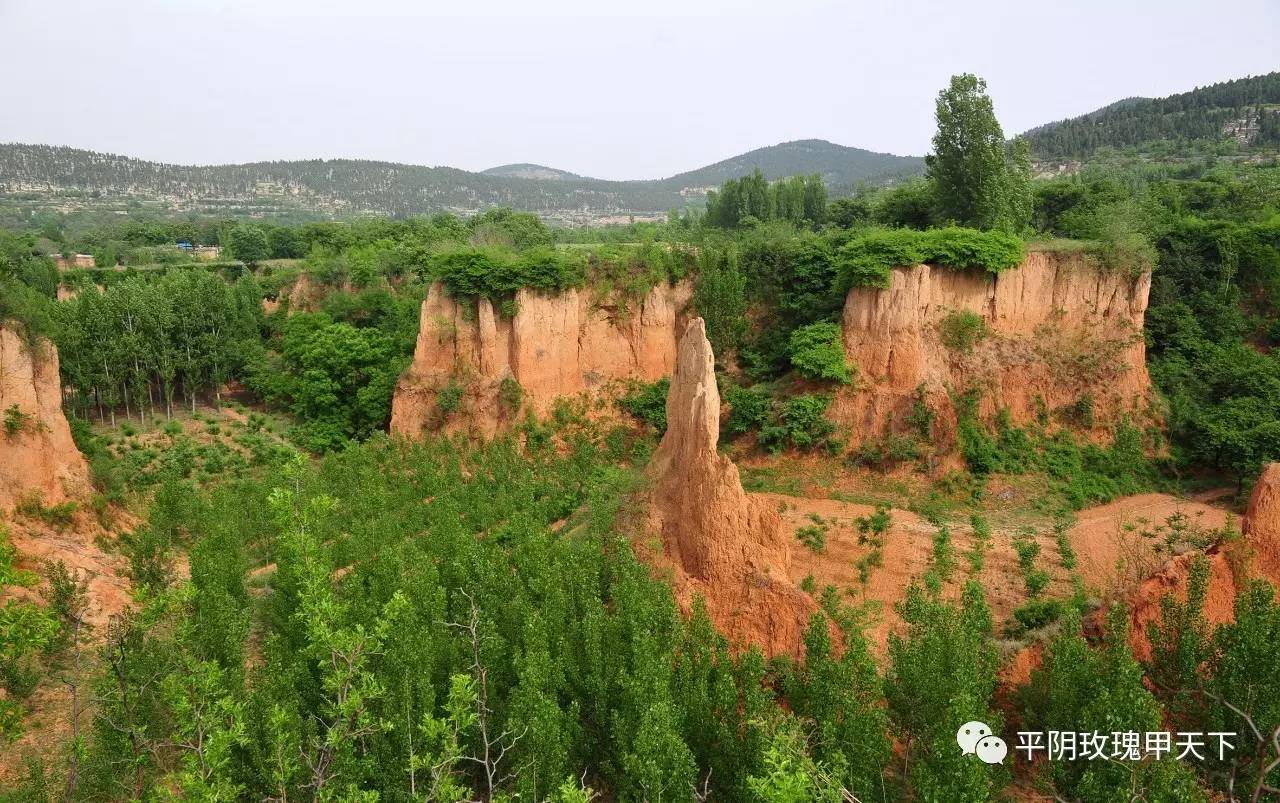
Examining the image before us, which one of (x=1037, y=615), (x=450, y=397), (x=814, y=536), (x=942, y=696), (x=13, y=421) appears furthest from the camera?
(x=450, y=397)

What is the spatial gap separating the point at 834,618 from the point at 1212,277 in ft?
79.7

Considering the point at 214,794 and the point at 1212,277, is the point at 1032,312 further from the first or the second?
the point at 214,794

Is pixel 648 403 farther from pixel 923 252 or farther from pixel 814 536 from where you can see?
pixel 923 252

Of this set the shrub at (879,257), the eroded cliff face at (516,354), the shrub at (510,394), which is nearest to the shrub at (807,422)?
the shrub at (879,257)

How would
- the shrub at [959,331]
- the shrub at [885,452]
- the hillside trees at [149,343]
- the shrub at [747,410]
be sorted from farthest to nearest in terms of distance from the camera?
the hillside trees at [149,343], the shrub at [959,331], the shrub at [747,410], the shrub at [885,452]

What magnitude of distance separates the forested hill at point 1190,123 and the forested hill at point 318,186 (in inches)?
1439

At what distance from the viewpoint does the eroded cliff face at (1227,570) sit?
1297 centimetres

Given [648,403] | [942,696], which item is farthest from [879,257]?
[942,696]

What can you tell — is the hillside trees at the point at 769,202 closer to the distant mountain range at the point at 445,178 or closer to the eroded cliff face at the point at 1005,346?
the eroded cliff face at the point at 1005,346

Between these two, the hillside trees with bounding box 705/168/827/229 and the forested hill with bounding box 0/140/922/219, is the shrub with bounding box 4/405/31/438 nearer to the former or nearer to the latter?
the hillside trees with bounding box 705/168/827/229

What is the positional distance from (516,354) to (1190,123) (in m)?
83.6

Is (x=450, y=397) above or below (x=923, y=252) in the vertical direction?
below

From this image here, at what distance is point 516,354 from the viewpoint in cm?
2683

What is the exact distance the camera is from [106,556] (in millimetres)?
19516
